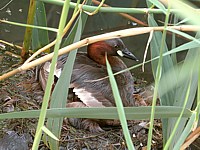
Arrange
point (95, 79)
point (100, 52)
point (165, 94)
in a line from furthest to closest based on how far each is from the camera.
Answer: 1. point (100, 52)
2. point (95, 79)
3. point (165, 94)

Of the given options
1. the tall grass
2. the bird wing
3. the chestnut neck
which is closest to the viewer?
the tall grass

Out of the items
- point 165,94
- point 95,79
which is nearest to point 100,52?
point 95,79

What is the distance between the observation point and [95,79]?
2369 millimetres

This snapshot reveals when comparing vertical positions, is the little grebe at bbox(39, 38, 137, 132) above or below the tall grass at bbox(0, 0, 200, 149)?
below

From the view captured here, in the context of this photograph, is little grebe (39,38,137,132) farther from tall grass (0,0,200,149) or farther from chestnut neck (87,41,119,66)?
tall grass (0,0,200,149)

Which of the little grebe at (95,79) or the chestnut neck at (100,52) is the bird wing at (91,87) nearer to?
the little grebe at (95,79)

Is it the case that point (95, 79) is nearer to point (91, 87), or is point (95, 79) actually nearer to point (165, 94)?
point (91, 87)

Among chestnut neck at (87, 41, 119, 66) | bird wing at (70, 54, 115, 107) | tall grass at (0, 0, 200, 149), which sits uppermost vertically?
tall grass at (0, 0, 200, 149)

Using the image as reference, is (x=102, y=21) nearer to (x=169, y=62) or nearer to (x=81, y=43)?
(x=169, y=62)

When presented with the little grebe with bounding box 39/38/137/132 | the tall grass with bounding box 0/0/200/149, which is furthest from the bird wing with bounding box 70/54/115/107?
the tall grass with bounding box 0/0/200/149

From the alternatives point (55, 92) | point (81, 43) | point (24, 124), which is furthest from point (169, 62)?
point (24, 124)

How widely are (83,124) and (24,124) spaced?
272mm

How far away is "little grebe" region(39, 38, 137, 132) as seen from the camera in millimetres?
2348

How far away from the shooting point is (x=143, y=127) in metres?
2.46
